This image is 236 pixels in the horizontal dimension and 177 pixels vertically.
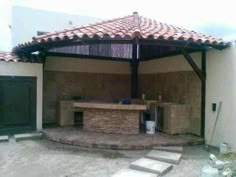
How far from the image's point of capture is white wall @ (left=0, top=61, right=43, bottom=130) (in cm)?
980

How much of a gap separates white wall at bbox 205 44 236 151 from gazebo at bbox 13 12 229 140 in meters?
0.23

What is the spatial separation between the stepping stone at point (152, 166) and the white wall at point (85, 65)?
665 centimetres

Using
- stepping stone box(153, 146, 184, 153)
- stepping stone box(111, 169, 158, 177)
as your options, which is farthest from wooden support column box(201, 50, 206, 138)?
stepping stone box(111, 169, 158, 177)

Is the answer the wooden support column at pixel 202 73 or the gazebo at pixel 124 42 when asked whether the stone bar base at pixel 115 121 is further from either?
the gazebo at pixel 124 42

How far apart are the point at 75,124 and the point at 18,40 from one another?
6.58 metres

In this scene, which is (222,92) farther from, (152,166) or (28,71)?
Answer: (28,71)

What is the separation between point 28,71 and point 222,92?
22.6 ft

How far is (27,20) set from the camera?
15.7 metres

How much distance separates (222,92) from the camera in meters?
8.59

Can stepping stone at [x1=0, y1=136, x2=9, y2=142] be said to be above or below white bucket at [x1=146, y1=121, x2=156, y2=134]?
below

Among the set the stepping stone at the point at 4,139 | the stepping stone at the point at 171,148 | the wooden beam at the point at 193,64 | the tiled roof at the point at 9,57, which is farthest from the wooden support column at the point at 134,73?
the stepping stone at the point at 4,139

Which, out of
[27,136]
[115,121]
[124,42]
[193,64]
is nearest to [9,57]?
[27,136]

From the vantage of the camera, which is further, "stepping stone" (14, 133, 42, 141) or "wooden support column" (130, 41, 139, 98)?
"wooden support column" (130, 41, 139, 98)

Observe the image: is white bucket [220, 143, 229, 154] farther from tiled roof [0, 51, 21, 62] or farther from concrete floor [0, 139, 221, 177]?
tiled roof [0, 51, 21, 62]
